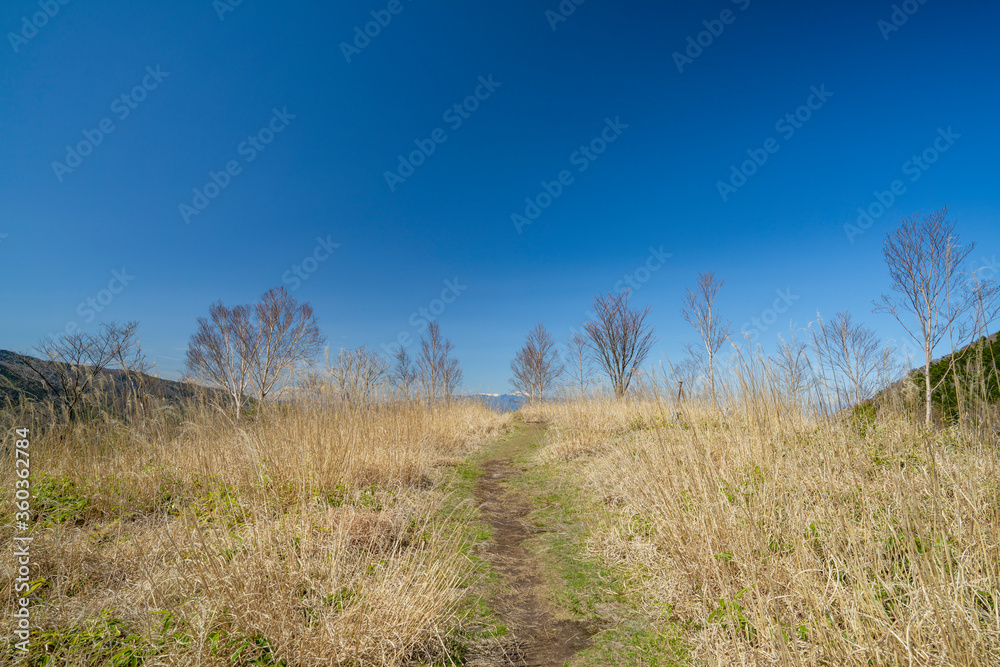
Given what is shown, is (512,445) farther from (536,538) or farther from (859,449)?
(859,449)

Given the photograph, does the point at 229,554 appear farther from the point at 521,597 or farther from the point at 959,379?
the point at 959,379

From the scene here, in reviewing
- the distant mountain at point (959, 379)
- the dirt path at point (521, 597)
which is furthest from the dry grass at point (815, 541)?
the dirt path at point (521, 597)

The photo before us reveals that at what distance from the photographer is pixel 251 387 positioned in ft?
13.3

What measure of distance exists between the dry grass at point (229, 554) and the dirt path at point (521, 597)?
1.32ft

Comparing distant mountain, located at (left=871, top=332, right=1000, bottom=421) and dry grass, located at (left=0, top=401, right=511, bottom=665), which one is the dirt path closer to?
dry grass, located at (left=0, top=401, right=511, bottom=665)

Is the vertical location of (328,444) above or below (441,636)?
above

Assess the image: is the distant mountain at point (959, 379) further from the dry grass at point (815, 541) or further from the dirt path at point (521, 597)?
the dirt path at point (521, 597)

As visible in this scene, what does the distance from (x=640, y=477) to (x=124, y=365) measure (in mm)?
5914

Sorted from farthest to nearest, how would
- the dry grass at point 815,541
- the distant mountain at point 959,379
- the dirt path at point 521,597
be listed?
the distant mountain at point 959,379 < the dirt path at point 521,597 < the dry grass at point 815,541

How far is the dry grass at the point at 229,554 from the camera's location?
5.79ft

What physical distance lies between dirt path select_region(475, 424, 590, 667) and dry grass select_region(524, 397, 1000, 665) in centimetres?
72

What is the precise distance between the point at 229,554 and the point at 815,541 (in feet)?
12.0

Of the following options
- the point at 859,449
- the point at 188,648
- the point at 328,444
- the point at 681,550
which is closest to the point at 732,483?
the point at 681,550

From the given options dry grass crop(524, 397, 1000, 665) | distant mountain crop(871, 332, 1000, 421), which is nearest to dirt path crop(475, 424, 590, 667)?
dry grass crop(524, 397, 1000, 665)
